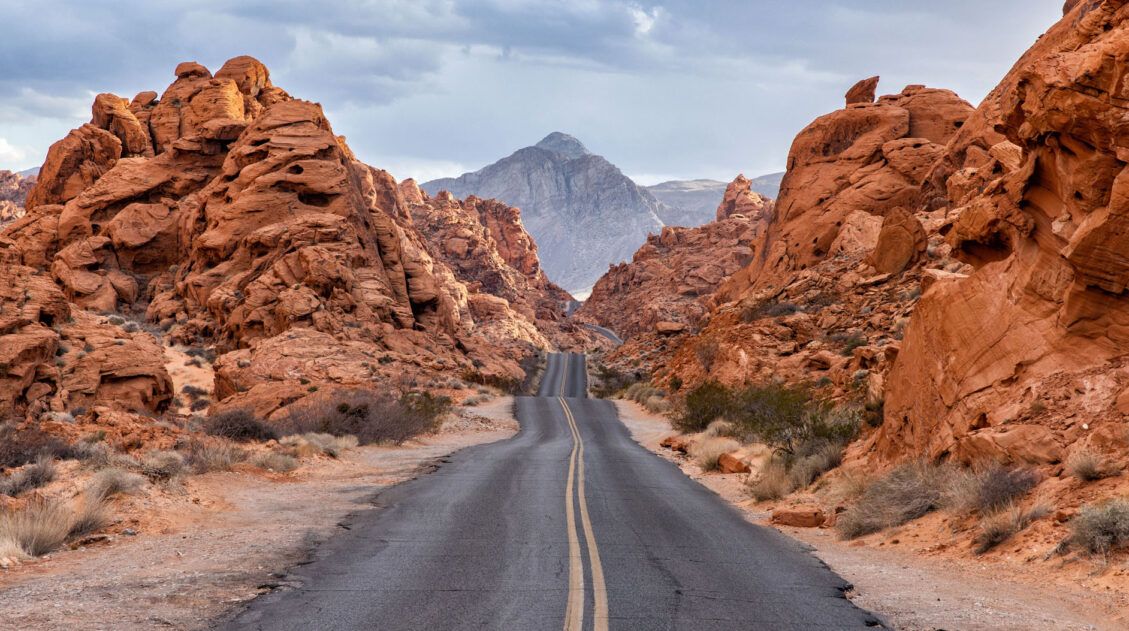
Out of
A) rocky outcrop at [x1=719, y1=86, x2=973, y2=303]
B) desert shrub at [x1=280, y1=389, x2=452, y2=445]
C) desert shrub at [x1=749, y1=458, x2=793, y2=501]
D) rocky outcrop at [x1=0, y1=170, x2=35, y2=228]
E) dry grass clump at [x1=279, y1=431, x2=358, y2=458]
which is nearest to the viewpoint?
desert shrub at [x1=749, y1=458, x2=793, y2=501]

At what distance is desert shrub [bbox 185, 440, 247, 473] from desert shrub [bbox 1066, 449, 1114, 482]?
48.2ft

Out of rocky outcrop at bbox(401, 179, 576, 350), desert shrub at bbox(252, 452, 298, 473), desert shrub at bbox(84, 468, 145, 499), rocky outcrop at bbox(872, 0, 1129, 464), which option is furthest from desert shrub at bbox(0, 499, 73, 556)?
rocky outcrop at bbox(401, 179, 576, 350)

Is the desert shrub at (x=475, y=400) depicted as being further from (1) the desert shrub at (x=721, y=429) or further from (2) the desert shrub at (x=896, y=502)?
(2) the desert shrub at (x=896, y=502)

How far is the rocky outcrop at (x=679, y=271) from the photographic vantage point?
104 metres

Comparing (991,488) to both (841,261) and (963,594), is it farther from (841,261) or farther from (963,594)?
(841,261)

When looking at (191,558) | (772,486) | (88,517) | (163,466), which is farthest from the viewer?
(772,486)

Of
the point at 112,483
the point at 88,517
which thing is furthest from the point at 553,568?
the point at 112,483

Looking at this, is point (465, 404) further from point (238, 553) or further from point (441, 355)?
point (238, 553)

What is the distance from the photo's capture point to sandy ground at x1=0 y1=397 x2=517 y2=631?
23.4 feet

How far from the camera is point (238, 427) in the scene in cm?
2164

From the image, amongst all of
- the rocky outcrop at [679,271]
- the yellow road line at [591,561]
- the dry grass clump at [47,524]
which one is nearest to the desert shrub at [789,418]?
the yellow road line at [591,561]

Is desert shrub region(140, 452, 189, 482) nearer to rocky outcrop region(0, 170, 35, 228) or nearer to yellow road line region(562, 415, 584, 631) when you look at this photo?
yellow road line region(562, 415, 584, 631)

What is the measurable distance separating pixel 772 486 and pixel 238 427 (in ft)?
45.2

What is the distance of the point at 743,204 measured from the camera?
13825 cm
